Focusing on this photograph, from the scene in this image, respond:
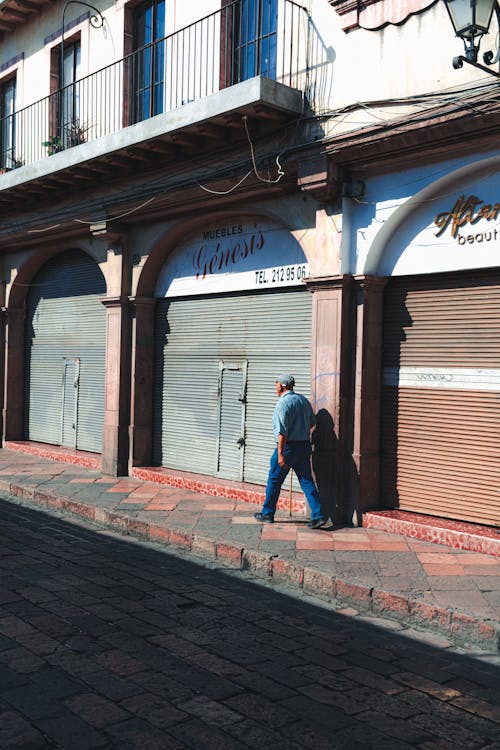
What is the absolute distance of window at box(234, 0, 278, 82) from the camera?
9.62 meters

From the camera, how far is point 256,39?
984 cm

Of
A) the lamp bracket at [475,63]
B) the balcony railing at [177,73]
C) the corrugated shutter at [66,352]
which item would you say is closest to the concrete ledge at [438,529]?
the lamp bracket at [475,63]

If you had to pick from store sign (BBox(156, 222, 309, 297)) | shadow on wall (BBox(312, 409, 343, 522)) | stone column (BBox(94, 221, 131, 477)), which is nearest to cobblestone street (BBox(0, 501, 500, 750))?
shadow on wall (BBox(312, 409, 343, 522))

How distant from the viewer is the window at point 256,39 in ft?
31.6

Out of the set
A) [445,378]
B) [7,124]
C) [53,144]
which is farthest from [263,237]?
[7,124]

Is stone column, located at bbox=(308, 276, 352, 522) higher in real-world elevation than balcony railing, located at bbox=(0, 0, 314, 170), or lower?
lower

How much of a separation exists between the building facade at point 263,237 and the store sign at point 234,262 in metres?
0.03

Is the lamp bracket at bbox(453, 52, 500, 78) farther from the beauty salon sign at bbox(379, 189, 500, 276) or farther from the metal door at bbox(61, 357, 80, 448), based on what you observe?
the metal door at bbox(61, 357, 80, 448)

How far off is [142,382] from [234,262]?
2605 millimetres

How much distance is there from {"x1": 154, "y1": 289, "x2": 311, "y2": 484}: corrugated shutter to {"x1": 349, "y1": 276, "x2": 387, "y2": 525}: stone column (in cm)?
112

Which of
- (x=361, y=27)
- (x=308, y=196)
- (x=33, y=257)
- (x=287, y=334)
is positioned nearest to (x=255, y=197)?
(x=308, y=196)

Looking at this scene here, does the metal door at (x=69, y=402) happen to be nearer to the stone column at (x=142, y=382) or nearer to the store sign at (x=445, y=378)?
the stone column at (x=142, y=382)

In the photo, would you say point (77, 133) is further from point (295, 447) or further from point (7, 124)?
point (295, 447)

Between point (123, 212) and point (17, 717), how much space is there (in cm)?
884
